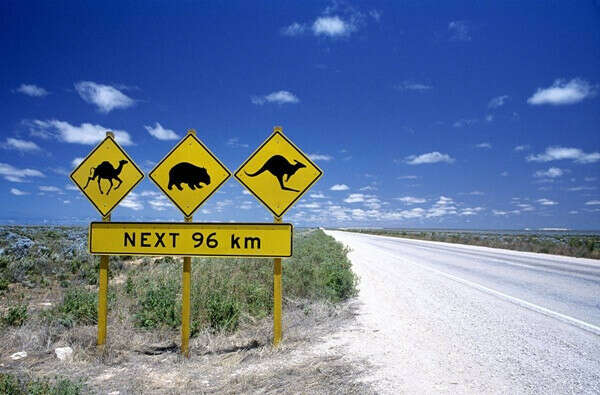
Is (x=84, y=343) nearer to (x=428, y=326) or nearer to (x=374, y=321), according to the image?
(x=374, y=321)

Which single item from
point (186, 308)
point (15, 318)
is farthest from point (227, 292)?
point (15, 318)

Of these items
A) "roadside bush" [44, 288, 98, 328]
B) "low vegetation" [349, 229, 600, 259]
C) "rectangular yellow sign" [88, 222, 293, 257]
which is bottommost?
"low vegetation" [349, 229, 600, 259]

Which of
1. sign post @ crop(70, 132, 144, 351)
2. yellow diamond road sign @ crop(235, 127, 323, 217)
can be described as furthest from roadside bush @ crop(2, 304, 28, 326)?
yellow diamond road sign @ crop(235, 127, 323, 217)

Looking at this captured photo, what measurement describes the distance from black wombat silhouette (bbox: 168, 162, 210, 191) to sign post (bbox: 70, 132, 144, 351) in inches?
22.5

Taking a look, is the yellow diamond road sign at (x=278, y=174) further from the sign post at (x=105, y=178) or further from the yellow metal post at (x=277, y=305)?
the sign post at (x=105, y=178)

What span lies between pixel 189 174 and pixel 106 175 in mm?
1299

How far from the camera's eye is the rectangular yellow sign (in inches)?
215

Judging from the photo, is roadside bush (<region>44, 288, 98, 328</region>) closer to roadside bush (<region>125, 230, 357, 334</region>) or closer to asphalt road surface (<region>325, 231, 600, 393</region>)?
roadside bush (<region>125, 230, 357, 334</region>)

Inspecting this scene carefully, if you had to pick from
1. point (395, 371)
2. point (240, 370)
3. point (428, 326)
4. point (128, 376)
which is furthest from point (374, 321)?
point (128, 376)

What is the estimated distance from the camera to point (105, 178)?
5.81m

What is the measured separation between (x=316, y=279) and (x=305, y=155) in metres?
4.71

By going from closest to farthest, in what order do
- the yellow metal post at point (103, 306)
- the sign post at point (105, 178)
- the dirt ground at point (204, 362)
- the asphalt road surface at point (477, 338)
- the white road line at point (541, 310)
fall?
the asphalt road surface at point (477, 338) < the dirt ground at point (204, 362) < the yellow metal post at point (103, 306) < the sign post at point (105, 178) < the white road line at point (541, 310)

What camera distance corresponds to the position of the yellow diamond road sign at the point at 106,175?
577 centimetres

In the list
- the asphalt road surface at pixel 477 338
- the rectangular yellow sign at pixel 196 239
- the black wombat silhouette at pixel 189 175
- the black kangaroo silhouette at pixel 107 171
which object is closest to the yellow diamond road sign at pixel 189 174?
the black wombat silhouette at pixel 189 175
